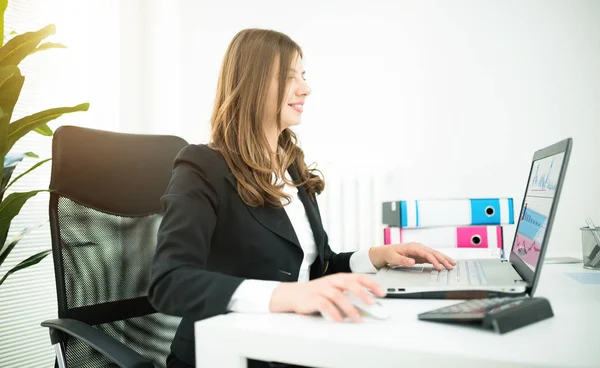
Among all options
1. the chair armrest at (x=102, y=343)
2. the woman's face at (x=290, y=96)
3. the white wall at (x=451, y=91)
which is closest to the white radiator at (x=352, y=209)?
the white wall at (x=451, y=91)

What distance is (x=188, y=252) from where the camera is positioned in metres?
0.86

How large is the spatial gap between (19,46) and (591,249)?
1.59 m

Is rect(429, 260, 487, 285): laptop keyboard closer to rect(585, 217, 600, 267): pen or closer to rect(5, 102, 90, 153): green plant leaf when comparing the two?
rect(585, 217, 600, 267): pen

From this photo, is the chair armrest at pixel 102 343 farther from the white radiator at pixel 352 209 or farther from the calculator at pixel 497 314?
the white radiator at pixel 352 209

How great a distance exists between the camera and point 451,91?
7.09 feet

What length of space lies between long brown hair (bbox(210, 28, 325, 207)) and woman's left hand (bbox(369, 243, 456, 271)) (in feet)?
0.78

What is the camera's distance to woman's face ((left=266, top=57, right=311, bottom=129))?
1.21 metres

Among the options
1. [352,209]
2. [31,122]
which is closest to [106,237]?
[31,122]

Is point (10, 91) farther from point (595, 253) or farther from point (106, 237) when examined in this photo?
point (595, 253)

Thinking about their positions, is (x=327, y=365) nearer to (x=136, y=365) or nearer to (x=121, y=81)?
(x=136, y=365)

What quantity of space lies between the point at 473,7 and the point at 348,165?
0.83 metres

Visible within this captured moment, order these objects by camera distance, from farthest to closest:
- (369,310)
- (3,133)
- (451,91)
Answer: (451,91) → (3,133) → (369,310)

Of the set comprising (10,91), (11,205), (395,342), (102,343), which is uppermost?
(10,91)

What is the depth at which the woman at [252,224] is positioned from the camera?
0.73 m
